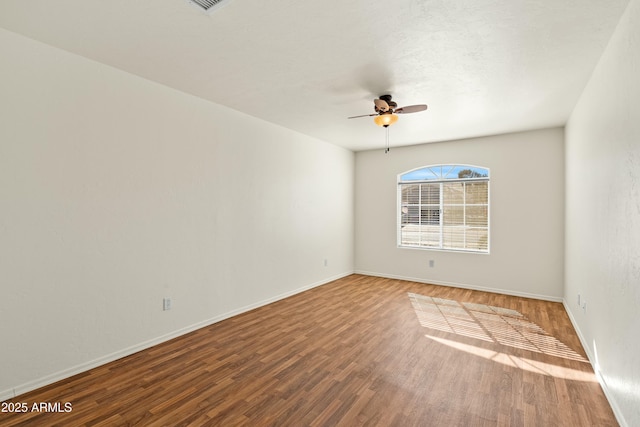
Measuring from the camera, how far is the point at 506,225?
5098mm

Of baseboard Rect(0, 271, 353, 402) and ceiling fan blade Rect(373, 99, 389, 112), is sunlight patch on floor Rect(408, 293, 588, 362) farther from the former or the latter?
ceiling fan blade Rect(373, 99, 389, 112)

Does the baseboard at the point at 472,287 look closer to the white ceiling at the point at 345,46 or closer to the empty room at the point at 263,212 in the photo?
the empty room at the point at 263,212

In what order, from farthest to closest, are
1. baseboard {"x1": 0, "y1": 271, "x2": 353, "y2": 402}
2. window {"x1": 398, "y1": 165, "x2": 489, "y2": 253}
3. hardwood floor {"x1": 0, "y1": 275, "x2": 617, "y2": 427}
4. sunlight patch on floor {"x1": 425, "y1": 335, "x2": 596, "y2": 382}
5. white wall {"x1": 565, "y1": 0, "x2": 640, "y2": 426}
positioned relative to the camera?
window {"x1": 398, "y1": 165, "x2": 489, "y2": 253} < sunlight patch on floor {"x1": 425, "y1": 335, "x2": 596, "y2": 382} < baseboard {"x1": 0, "y1": 271, "x2": 353, "y2": 402} < hardwood floor {"x1": 0, "y1": 275, "x2": 617, "y2": 427} < white wall {"x1": 565, "y1": 0, "x2": 640, "y2": 426}

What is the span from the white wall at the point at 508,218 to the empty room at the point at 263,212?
10 cm

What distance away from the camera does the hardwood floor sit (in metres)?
2.03

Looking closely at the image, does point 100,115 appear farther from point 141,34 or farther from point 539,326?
point 539,326

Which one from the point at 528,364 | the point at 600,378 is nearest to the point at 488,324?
the point at 528,364

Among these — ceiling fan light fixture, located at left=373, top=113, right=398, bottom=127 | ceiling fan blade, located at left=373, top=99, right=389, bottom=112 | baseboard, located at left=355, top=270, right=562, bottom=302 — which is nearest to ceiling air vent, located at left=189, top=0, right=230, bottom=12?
ceiling fan blade, located at left=373, top=99, right=389, bottom=112

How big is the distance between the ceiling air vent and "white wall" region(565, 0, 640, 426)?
8.01 ft

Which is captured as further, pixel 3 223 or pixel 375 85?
pixel 375 85

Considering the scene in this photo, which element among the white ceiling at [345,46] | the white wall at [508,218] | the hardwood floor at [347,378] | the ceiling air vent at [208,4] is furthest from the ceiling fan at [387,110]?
the white wall at [508,218]

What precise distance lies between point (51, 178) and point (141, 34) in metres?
1.33

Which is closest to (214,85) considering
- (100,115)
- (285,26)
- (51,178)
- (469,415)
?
(100,115)

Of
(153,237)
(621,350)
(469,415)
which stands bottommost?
(469,415)
